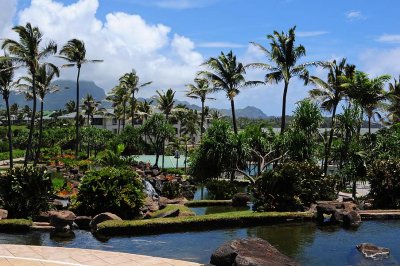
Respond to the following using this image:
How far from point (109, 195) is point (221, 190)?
12.2m

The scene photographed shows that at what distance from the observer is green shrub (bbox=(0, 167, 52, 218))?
2156cm

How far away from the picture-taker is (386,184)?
27.7 metres

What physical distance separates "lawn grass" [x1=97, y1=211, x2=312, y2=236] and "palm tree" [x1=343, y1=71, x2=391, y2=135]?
624 inches

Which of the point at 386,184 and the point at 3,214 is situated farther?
the point at 386,184

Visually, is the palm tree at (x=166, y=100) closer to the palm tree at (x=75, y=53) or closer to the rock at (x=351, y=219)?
the palm tree at (x=75, y=53)

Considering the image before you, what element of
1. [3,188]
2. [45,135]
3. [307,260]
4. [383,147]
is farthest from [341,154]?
[45,135]

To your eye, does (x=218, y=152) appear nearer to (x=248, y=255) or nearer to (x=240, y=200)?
(x=240, y=200)

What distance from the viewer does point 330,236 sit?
770 inches

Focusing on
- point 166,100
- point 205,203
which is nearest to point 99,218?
point 205,203

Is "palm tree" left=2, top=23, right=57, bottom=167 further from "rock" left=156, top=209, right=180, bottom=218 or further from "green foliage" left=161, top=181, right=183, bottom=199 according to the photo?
"rock" left=156, top=209, right=180, bottom=218

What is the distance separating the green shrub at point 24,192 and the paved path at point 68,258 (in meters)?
6.10

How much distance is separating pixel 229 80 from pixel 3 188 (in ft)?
97.6

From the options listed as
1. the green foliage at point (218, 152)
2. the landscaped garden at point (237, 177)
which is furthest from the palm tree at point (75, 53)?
the green foliage at point (218, 152)

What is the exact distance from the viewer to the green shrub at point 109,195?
2262 cm
